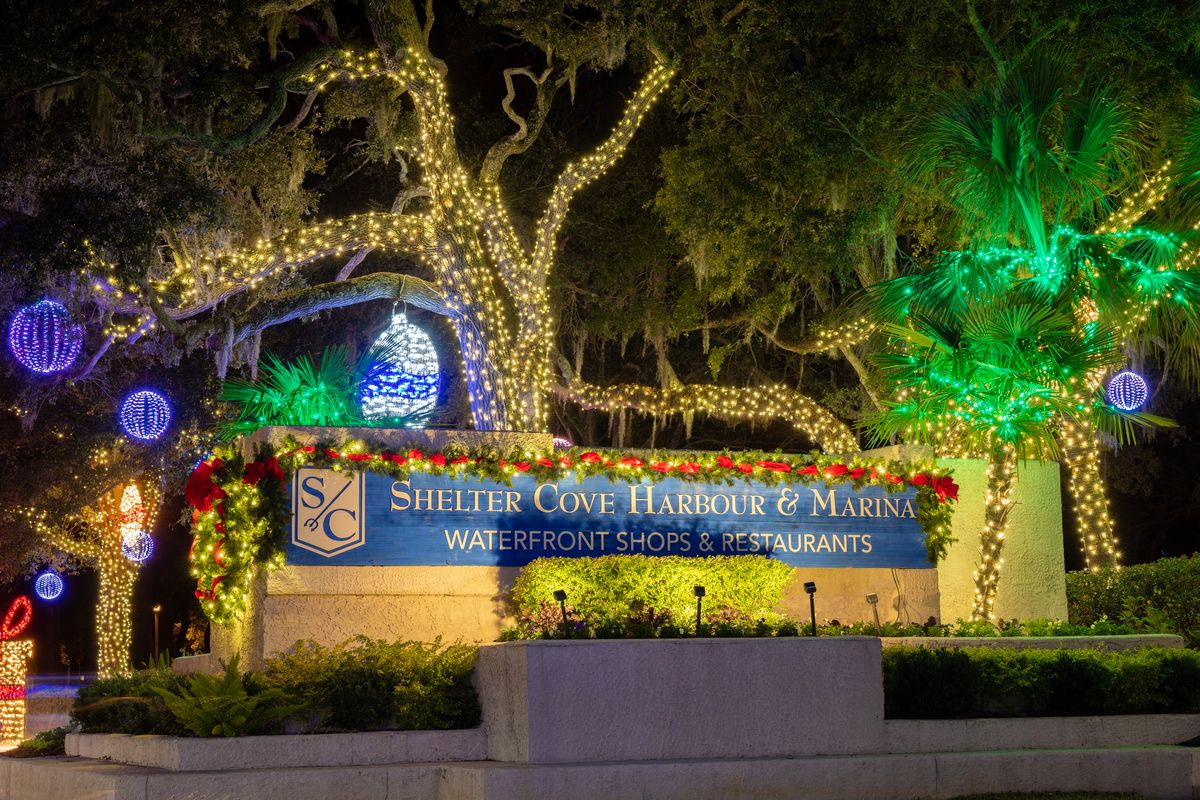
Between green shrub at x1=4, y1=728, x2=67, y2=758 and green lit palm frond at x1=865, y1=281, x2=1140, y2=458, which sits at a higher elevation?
green lit palm frond at x1=865, y1=281, x2=1140, y2=458

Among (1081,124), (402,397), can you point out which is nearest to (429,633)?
(402,397)

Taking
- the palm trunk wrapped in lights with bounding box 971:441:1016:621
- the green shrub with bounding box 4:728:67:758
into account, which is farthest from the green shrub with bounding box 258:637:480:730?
the palm trunk wrapped in lights with bounding box 971:441:1016:621

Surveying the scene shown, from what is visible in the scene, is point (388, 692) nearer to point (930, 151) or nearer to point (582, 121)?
point (930, 151)

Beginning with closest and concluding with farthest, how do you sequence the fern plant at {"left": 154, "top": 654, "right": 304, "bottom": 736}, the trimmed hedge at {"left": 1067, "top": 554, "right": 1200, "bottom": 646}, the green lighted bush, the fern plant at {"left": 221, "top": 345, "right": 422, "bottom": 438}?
the fern plant at {"left": 154, "top": 654, "right": 304, "bottom": 736} < the green lighted bush < the fern plant at {"left": 221, "top": 345, "right": 422, "bottom": 438} < the trimmed hedge at {"left": 1067, "top": 554, "right": 1200, "bottom": 646}

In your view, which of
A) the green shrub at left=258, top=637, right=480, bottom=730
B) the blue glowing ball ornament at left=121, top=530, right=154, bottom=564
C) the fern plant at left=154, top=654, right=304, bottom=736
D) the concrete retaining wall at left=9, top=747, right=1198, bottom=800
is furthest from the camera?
the blue glowing ball ornament at left=121, top=530, right=154, bottom=564

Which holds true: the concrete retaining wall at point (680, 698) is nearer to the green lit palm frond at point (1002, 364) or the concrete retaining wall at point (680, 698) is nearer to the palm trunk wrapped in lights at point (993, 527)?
the green lit palm frond at point (1002, 364)

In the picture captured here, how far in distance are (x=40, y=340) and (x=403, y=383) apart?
522 centimetres

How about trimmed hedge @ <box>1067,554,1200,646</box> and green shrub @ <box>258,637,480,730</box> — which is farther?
trimmed hedge @ <box>1067,554,1200,646</box>

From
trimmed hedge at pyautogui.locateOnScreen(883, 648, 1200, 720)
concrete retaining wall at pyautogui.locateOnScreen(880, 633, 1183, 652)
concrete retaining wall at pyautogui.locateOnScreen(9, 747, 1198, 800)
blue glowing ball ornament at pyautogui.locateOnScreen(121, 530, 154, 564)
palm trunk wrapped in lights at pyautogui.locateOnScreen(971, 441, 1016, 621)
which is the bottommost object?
concrete retaining wall at pyautogui.locateOnScreen(9, 747, 1198, 800)

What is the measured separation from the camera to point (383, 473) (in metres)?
13.8

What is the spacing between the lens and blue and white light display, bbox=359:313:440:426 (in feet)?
52.1

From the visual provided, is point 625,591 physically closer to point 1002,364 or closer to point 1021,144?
point 1002,364

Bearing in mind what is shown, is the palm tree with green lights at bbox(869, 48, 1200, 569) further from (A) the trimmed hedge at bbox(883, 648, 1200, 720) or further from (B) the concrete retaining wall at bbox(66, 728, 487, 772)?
(B) the concrete retaining wall at bbox(66, 728, 487, 772)

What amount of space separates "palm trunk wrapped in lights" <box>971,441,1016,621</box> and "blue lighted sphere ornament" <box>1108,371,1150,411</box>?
6388mm
